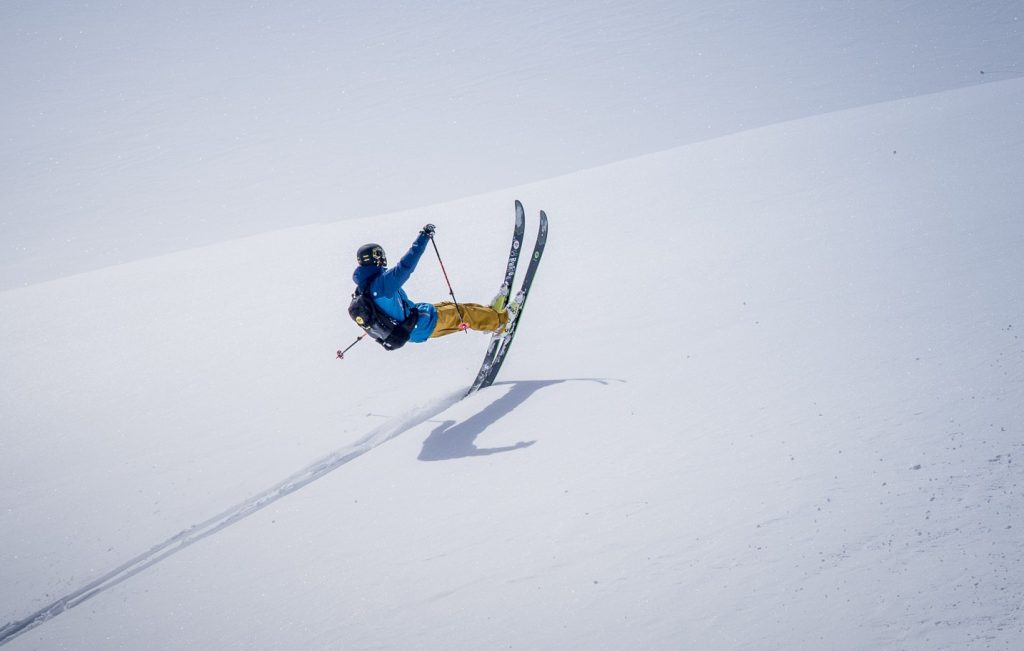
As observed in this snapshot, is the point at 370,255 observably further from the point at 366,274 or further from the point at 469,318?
the point at 469,318

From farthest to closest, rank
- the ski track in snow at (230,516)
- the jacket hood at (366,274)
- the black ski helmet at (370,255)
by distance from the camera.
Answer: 1. the jacket hood at (366,274)
2. the black ski helmet at (370,255)
3. the ski track in snow at (230,516)

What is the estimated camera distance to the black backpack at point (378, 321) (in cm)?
494

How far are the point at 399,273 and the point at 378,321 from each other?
484 mm

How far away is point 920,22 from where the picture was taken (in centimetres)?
2741

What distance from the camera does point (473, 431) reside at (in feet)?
15.6

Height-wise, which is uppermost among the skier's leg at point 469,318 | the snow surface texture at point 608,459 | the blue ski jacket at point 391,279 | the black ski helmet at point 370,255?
the black ski helmet at point 370,255

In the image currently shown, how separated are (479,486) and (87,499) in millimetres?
3805

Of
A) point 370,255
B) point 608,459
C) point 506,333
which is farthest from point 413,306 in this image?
point 608,459

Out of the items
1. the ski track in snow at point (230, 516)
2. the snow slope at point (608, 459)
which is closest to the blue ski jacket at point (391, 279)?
the ski track in snow at point (230, 516)

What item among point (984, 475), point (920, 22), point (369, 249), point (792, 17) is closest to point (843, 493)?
point (984, 475)

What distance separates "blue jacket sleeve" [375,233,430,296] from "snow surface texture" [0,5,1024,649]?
1240 mm

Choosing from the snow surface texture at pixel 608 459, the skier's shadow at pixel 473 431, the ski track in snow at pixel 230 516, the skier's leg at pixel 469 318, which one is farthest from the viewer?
the skier's leg at pixel 469 318

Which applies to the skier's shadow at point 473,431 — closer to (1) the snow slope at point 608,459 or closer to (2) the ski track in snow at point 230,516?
(1) the snow slope at point 608,459

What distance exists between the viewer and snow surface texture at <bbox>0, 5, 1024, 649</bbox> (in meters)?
2.56
